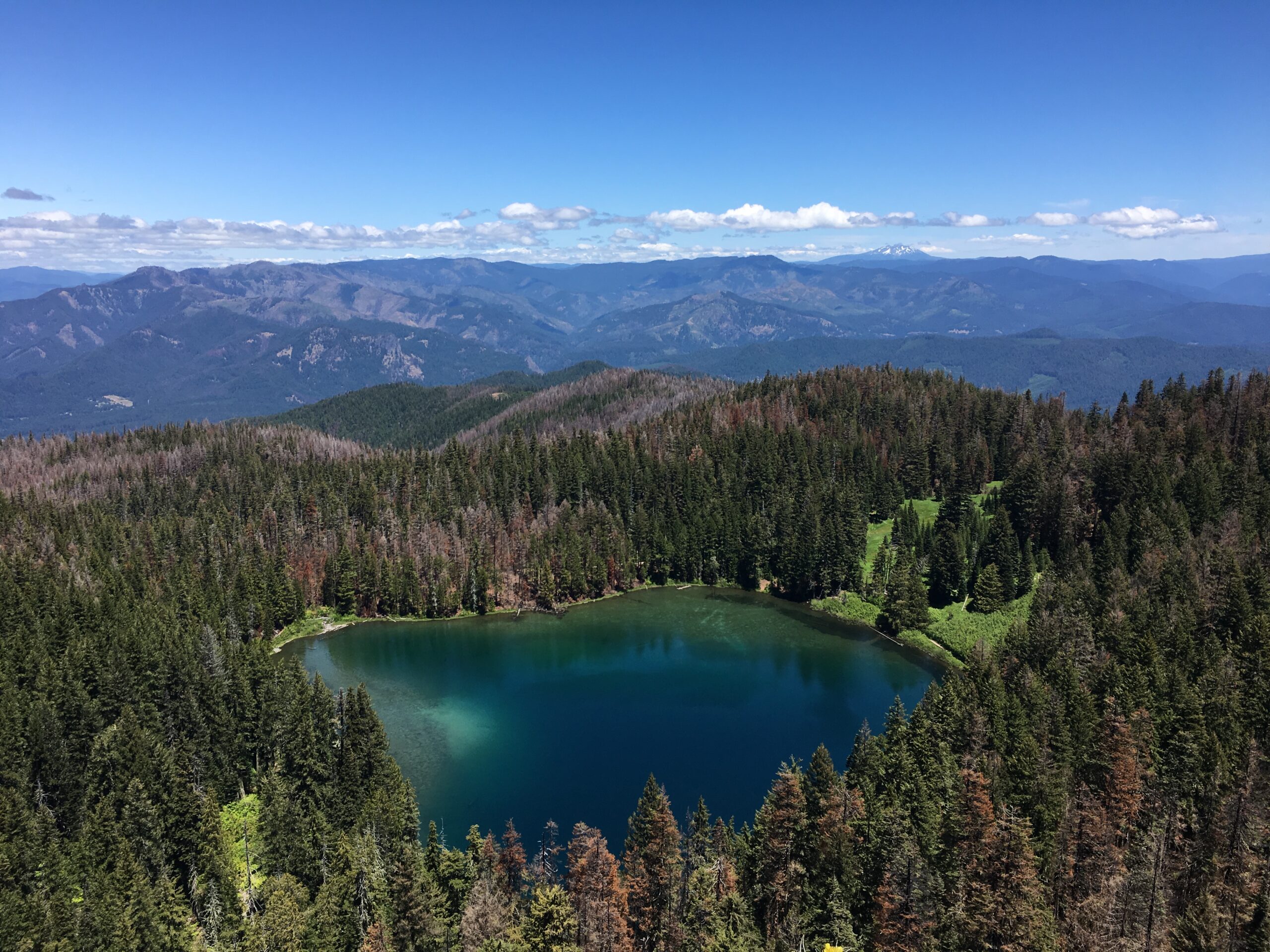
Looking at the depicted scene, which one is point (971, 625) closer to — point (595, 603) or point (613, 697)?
point (613, 697)

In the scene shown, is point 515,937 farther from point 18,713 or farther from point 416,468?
point 416,468

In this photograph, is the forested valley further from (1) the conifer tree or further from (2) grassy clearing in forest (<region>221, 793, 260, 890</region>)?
(2) grassy clearing in forest (<region>221, 793, 260, 890</region>)

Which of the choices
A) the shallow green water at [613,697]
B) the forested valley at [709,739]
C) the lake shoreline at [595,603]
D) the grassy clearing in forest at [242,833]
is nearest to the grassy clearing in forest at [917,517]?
the forested valley at [709,739]

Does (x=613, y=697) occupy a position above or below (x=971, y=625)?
below

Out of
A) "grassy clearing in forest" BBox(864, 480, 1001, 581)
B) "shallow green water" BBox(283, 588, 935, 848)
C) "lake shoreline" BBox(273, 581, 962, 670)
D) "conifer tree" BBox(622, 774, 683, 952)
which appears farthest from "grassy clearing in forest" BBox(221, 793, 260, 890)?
"grassy clearing in forest" BBox(864, 480, 1001, 581)

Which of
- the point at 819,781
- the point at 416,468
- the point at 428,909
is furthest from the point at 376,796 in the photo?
the point at 416,468

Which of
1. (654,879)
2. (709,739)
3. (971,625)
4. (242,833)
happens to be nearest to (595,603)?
(709,739)
